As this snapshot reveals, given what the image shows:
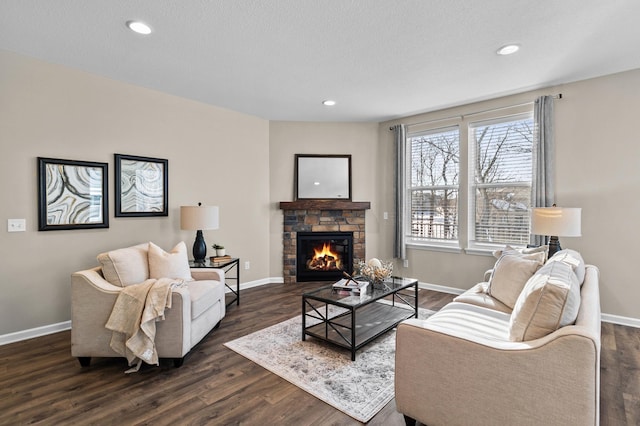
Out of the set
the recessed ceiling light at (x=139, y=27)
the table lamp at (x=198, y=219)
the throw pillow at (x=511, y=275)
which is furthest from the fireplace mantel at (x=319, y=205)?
the recessed ceiling light at (x=139, y=27)

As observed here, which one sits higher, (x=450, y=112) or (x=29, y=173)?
(x=450, y=112)

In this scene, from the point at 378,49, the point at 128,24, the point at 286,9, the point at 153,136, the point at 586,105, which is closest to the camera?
the point at 286,9

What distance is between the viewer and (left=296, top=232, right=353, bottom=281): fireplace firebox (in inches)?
211

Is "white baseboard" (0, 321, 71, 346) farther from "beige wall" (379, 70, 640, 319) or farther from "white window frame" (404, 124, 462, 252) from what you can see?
"beige wall" (379, 70, 640, 319)

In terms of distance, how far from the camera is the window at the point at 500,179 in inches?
161

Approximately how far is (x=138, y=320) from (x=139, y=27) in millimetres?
2281

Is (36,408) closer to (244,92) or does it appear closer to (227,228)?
(227,228)

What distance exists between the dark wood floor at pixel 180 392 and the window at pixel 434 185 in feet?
7.60

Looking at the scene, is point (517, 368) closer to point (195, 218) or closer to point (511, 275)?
point (511, 275)

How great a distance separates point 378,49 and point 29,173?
138 inches

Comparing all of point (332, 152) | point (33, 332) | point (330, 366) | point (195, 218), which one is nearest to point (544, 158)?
point (332, 152)

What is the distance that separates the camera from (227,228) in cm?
472

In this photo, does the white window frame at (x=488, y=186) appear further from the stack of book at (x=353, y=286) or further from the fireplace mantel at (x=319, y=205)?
the stack of book at (x=353, y=286)

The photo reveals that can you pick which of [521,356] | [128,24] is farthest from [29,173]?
[521,356]
